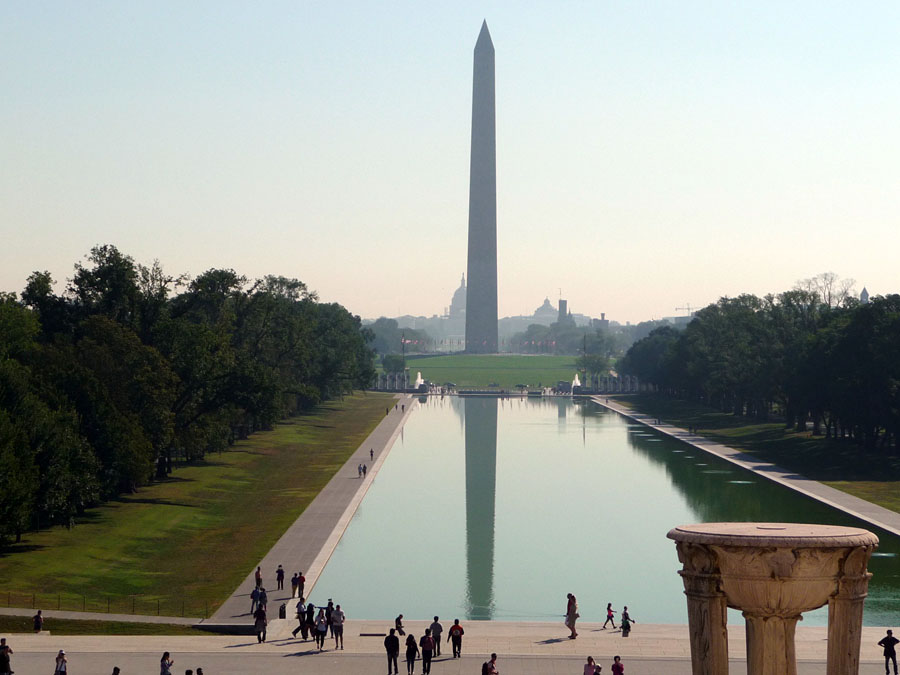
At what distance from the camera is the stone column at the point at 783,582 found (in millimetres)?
13711

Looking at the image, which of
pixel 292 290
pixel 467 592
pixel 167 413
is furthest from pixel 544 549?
pixel 292 290

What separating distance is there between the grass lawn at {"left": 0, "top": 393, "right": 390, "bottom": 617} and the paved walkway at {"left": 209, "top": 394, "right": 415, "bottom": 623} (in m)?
0.60

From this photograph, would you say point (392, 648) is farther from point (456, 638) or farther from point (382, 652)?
point (382, 652)

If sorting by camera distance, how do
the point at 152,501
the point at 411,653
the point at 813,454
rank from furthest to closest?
1. the point at 813,454
2. the point at 152,501
3. the point at 411,653

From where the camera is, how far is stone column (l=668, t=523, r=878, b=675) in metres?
13.7

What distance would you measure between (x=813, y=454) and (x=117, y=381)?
45.8 meters

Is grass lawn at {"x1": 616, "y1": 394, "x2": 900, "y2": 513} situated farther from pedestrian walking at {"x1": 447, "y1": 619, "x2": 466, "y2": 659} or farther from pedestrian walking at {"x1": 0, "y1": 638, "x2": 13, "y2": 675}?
pedestrian walking at {"x1": 0, "y1": 638, "x2": 13, "y2": 675}

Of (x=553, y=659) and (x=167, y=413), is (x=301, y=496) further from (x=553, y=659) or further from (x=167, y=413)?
(x=553, y=659)

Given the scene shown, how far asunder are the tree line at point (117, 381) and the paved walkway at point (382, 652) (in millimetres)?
13354

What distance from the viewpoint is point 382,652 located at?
2973 centimetres

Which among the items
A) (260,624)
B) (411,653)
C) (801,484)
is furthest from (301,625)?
(801,484)

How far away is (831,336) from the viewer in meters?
83.0

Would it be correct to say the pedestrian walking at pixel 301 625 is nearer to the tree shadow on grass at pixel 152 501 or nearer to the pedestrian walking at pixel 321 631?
the pedestrian walking at pixel 321 631

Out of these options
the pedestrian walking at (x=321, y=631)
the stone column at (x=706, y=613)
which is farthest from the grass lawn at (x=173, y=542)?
the stone column at (x=706, y=613)
